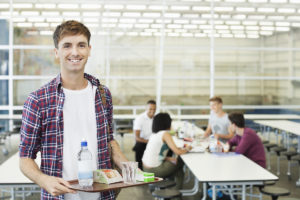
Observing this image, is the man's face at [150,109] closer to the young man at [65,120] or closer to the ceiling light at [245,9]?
the young man at [65,120]

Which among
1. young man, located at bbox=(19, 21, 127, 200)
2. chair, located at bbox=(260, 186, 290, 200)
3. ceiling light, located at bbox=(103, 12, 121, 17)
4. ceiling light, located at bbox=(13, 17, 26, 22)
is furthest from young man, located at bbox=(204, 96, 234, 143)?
ceiling light, located at bbox=(13, 17, 26, 22)

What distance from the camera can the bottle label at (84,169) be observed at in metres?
1.67

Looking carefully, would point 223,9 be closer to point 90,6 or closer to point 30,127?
point 90,6

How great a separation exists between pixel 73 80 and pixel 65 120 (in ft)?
0.56

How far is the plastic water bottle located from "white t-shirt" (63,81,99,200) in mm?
58

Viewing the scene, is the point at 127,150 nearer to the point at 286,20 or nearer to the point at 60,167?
the point at 286,20

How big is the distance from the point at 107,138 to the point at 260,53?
402 inches

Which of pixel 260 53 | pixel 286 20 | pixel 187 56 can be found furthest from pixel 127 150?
pixel 286 20

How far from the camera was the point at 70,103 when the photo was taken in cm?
176

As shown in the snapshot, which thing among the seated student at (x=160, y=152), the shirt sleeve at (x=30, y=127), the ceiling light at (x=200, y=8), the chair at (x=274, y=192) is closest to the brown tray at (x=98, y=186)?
the shirt sleeve at (x=30, y=127)

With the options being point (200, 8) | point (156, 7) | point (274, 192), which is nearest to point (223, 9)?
point (200, 8)

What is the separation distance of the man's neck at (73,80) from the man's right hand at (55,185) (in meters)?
0.39

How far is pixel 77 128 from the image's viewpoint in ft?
5.74

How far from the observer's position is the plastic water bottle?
5.46ft
